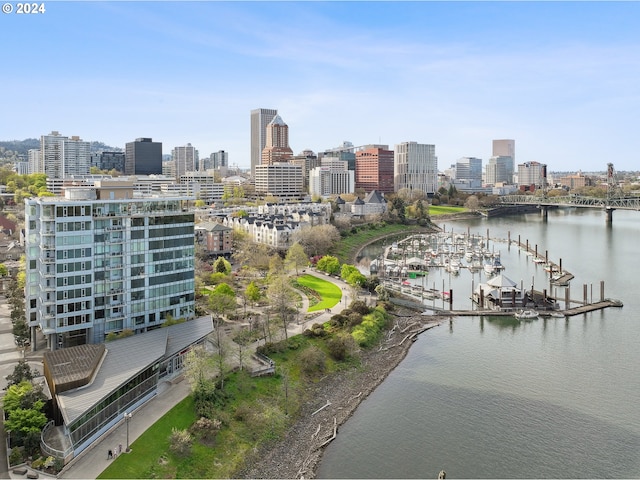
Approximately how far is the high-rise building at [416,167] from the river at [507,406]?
111445mm

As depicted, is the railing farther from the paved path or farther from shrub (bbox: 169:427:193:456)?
shrub (bbox: 169:427:193:456)

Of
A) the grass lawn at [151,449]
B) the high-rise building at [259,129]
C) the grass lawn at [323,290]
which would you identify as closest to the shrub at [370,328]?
the grass lawn at [323,290]

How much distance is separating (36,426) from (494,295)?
32.9 meters

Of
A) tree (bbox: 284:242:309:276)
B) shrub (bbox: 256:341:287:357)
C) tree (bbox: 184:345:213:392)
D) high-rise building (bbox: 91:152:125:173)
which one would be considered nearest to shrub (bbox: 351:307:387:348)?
shrub (bbox: 256:341:287:357)

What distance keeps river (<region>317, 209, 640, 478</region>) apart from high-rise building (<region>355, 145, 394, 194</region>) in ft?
326

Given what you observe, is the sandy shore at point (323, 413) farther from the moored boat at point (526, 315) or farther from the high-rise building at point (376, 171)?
the high-rise building at point (376, 171)

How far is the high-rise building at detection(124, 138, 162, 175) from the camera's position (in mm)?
143500

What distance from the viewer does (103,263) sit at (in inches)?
1048

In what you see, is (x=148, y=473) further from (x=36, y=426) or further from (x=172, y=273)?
(x=172, y=273)

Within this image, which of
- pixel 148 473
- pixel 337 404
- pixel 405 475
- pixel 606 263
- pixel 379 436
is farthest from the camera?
pixel 606 263

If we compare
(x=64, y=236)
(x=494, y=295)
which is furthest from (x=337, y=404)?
(x=494, y=295)

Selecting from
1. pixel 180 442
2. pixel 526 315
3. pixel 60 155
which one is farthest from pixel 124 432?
pixel 60 155

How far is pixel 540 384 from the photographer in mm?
27406

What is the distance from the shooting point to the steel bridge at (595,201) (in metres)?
104
